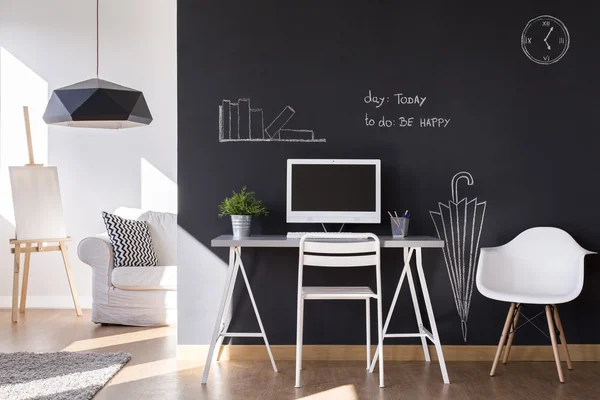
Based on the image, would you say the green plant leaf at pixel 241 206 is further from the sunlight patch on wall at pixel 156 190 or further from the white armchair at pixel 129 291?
the sunlight patch on wall at pixel 156 190

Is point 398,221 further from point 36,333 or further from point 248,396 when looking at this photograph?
point 36,333

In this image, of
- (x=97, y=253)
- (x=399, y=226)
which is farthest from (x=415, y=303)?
(x=97, y=253)

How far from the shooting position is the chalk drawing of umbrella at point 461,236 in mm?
4523

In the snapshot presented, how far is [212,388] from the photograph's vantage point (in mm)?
3807

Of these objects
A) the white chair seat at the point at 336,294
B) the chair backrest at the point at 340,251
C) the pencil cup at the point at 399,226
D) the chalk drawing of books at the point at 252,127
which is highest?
the chalk drawing of books at the point at 252,127

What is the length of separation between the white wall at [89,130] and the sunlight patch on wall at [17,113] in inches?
0.5

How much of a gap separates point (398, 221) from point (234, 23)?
1.63m

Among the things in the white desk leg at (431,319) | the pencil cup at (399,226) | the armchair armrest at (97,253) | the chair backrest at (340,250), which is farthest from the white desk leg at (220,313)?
the armchair armrest at (97,253)

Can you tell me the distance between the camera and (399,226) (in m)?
4.28

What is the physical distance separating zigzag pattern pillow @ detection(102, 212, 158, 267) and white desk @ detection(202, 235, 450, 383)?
5.07ft

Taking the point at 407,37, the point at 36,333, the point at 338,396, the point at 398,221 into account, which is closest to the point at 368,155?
the point at 398,221

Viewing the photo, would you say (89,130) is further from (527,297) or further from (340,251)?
Answer: (527,297)

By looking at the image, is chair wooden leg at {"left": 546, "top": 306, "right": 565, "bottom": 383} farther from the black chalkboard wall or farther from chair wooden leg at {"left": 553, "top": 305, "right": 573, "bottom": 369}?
the black chalkboard wall

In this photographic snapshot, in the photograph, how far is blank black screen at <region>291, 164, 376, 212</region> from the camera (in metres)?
4.38
